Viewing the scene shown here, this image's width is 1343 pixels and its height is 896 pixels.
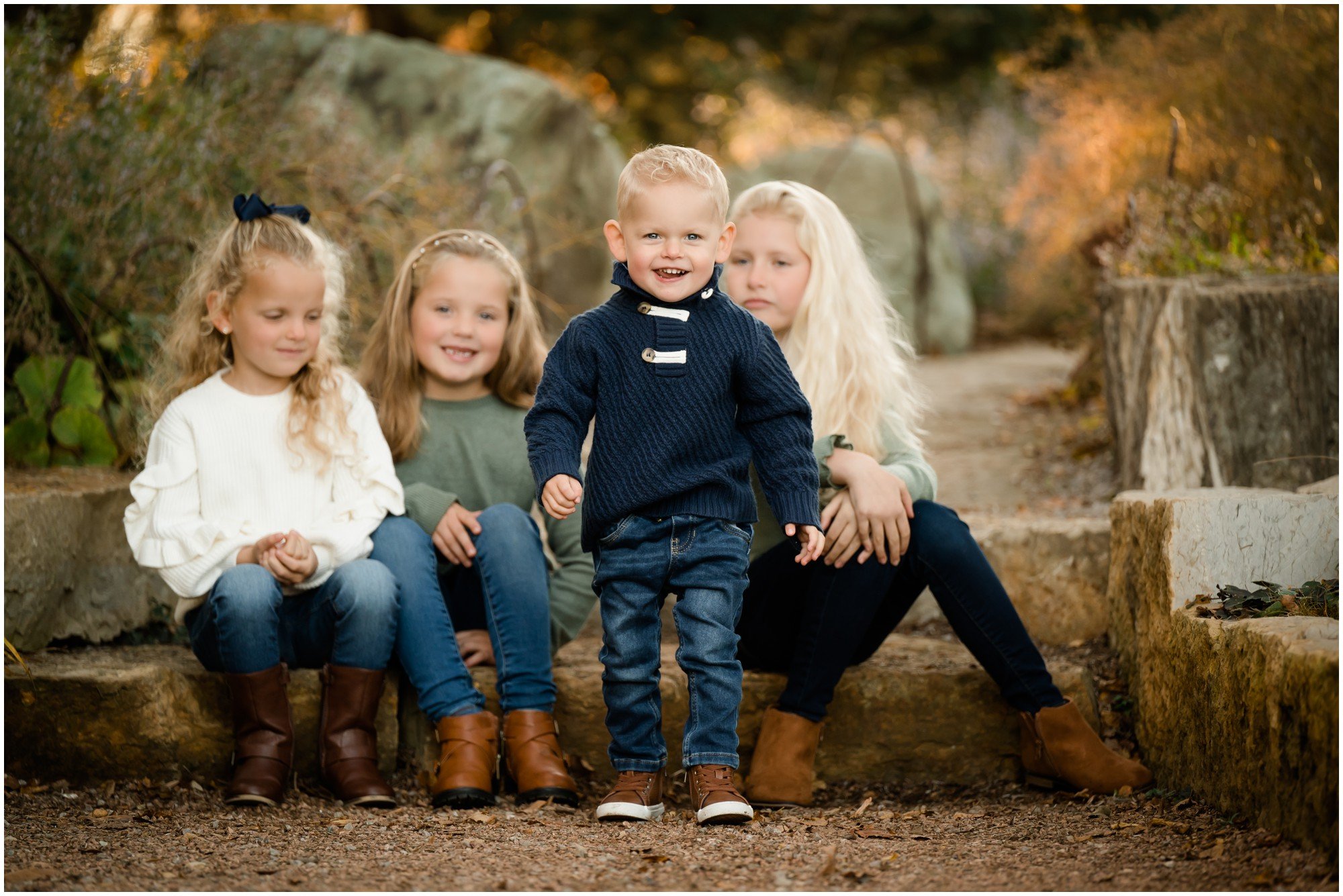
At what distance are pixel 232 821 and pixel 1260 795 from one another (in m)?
1.79

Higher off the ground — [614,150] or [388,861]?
[614,150]

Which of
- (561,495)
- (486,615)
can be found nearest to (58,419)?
(486,615)

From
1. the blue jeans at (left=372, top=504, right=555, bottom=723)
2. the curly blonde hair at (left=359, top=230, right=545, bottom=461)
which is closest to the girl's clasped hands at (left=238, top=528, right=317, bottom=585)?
the blue jeans at (left=372, top=504, right=555, bottom=723)

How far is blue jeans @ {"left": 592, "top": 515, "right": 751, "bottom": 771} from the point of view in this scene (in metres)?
2.23

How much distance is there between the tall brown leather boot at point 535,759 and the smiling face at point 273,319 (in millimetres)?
886

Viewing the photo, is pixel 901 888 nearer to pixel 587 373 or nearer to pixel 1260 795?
pixel 1260 795

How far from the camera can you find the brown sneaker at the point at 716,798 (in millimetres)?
2186

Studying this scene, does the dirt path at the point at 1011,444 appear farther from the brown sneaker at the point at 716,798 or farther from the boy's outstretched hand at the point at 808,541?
the brown sneaker at the point at 716,798

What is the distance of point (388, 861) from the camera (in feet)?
6.53

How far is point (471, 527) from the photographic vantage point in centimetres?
262

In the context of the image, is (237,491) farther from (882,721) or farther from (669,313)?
(882,721)

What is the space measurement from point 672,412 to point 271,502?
2.98 feet

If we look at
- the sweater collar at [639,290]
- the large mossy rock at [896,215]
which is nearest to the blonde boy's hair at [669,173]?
the sweater collar at [639,290]

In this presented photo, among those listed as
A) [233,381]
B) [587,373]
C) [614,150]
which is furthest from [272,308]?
[614,150]
